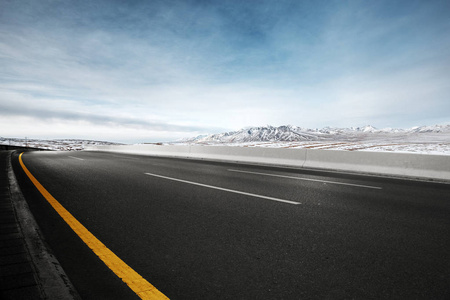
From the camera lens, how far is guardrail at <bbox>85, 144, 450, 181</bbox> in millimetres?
9625

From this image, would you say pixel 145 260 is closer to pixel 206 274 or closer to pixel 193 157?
pixel 206 274

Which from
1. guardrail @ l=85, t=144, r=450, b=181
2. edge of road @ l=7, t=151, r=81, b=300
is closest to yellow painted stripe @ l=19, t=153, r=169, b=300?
edge of road @ l=7, t=151, r=81, b=300

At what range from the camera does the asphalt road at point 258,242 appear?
8.14 ft

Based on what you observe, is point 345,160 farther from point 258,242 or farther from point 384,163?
point 258,242

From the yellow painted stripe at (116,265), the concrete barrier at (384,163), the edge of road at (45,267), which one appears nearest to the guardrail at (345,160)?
the concrete barrier at (384,163)

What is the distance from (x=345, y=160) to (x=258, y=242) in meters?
9.59

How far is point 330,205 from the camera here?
5.43 meters

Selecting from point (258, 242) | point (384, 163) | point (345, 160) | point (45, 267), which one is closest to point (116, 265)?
point (45, 267)

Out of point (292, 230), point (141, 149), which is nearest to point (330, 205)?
point (292, 230)

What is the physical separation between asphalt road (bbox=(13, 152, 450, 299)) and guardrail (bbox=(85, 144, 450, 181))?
3.58m

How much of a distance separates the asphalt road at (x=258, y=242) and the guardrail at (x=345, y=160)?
3.58m

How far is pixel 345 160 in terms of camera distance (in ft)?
38.8

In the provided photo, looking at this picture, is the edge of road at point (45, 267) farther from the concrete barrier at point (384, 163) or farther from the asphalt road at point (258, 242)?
the concrete barrier at point (384, 163)

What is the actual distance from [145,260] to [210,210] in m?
2.04
